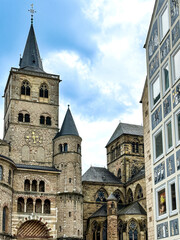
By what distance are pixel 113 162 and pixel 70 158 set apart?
2045 cm

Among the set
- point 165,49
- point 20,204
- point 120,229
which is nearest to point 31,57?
point 20,204

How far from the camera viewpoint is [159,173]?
2564 cm

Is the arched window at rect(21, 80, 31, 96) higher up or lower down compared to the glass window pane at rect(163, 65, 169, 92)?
higher up

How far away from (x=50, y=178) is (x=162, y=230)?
38.6 metres

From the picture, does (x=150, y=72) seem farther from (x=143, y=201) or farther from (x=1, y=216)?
(x=143, y=201)


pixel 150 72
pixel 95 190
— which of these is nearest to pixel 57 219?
pixel 95 190

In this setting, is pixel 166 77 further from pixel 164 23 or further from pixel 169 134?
pixel 164 23

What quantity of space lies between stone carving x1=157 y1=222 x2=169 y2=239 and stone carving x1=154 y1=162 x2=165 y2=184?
2.58m

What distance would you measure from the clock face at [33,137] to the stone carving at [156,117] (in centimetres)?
4040

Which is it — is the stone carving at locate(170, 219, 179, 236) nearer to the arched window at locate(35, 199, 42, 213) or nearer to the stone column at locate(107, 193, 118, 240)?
the arched window at locate(35, 199, 42, 213)

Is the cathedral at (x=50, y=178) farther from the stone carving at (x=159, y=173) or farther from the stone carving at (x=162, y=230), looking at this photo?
the stone carving at (x=162, y=230)

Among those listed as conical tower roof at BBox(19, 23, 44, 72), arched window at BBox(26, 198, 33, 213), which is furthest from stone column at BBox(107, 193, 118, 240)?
conical tower roof at BBox(19, 23, 44, 72)

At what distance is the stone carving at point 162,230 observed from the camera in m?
24.1

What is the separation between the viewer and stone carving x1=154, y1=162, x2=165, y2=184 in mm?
25031
